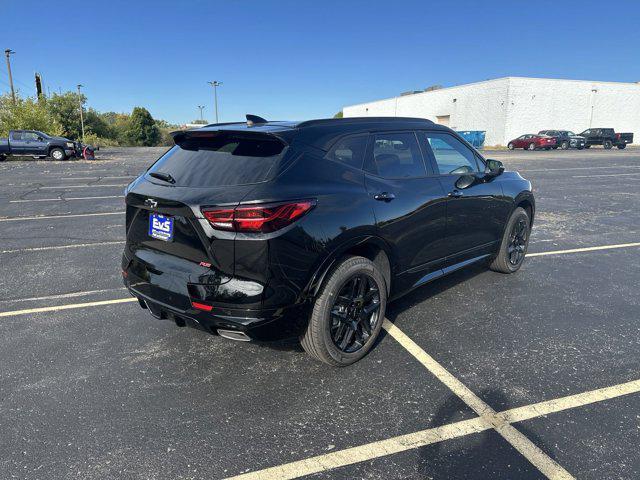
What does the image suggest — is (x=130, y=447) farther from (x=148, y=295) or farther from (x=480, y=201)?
(x=480, y=201)

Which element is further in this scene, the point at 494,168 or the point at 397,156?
the point at 494,168

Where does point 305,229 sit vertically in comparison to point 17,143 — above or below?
below

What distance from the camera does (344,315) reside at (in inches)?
125

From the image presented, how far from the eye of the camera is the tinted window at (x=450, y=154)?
4.09 meters

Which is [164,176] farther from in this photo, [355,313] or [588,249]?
[588,249]

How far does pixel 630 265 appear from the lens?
573 cm

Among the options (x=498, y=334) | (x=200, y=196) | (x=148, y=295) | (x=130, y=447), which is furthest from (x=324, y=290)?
(x=498, y=334)

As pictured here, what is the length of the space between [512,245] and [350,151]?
2887 millimetres

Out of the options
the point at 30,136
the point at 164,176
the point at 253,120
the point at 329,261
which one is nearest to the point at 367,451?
the point at 329,261

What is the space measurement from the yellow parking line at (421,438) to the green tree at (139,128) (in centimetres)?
7453

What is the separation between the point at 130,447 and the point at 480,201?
12.0 ft

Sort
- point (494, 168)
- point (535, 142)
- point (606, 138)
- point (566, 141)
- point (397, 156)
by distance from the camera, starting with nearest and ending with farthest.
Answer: point (397, 156) → point (494, 168) → point (535, 142) → point (566, 141) → point (606, 138)

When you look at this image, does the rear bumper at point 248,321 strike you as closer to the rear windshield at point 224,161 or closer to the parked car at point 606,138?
the rear windshield at point 224,161

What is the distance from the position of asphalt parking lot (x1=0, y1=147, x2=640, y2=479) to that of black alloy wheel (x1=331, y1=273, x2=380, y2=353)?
0.64 ft
